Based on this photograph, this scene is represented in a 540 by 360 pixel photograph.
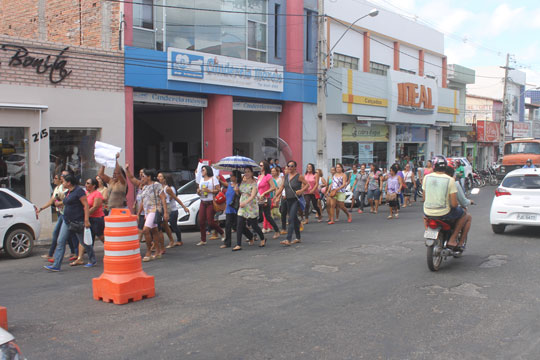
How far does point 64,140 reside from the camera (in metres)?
15.0

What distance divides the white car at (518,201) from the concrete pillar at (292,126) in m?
12.2

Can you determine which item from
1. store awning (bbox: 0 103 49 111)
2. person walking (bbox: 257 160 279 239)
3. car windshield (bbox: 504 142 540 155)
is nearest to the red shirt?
person walking (bbox: 257 160 279 239)

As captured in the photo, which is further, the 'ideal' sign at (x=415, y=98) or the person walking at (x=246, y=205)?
the 'ideal' sign at (x=415, y=98)

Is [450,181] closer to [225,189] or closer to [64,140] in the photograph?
[225,189]

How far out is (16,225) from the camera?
33.0 ft

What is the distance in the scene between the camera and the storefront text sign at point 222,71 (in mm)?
17781

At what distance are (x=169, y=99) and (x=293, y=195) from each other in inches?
342

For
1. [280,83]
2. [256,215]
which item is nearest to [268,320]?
[256,215]

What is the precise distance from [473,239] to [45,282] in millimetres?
8443

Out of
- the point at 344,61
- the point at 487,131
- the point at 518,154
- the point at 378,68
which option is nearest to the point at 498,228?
the point at 344,61

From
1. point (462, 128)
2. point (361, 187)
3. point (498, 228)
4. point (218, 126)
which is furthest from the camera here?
point (462, 128)

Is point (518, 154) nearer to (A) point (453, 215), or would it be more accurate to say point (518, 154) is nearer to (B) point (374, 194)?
(B) point (374, 194)

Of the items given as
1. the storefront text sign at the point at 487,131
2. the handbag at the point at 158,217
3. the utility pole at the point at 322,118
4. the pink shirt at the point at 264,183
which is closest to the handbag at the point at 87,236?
the handbag at the point at 158,217

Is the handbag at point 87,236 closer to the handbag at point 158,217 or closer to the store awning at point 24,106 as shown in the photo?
the handbag at point 158,217
